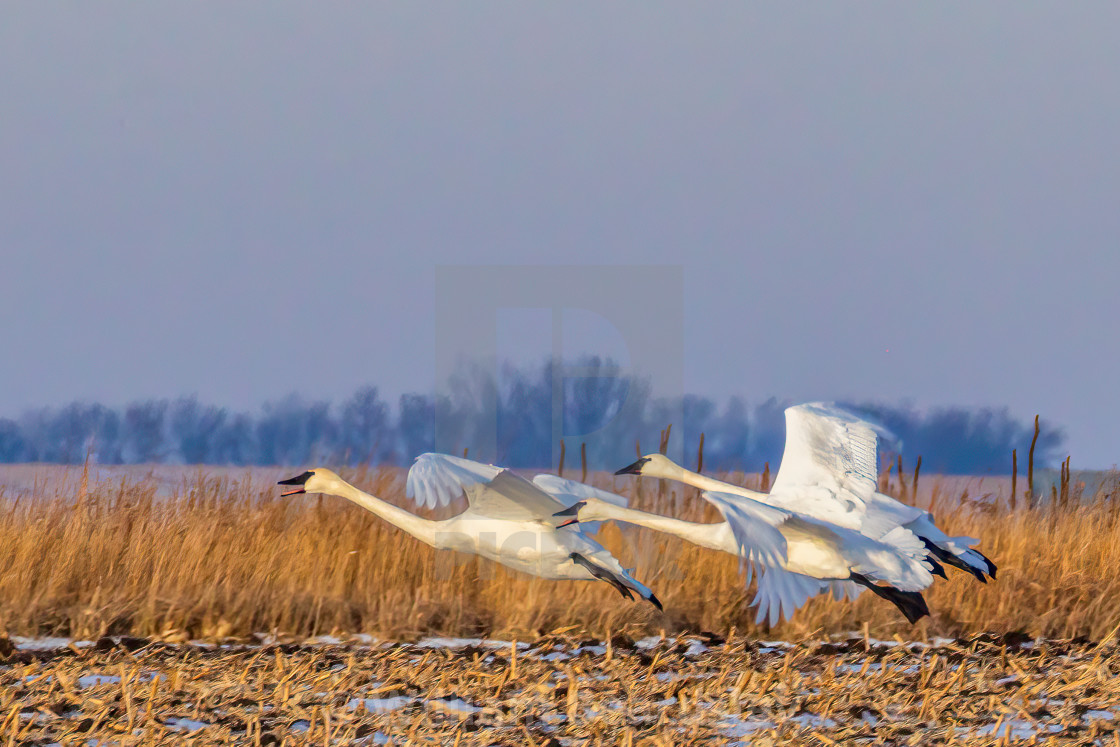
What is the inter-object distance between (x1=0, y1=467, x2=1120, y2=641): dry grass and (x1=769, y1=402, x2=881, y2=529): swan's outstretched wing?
59.5 inches

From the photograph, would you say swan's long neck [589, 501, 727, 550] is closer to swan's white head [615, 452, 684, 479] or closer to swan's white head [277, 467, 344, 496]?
swan's white head [615, 452, 684, 479]

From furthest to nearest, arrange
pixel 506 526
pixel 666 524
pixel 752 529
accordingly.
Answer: pixel 506 526 < pixel 666 524 < pixel 752 529

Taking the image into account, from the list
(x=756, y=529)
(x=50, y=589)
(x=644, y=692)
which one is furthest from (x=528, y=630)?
(x=50, y=589)

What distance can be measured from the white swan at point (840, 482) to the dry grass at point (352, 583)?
1130mm

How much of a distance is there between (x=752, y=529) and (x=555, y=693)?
1.61 m

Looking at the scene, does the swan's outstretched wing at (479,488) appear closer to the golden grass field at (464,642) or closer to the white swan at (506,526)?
the white swan at (506,526)

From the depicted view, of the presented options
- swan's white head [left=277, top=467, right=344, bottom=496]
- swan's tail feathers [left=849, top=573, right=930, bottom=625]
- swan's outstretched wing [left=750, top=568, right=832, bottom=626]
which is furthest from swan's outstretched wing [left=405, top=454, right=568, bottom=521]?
swan's tail feathers [left=849, top=573, right=930, bottom=625]

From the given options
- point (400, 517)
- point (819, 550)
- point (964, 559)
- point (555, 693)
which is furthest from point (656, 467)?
point (555, 693)

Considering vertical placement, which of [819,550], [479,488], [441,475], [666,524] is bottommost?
[819,550]

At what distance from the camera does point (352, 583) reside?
905cm

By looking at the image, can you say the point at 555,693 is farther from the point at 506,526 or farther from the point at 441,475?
the point at 441,475

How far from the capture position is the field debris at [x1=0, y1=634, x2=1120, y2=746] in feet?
19.4

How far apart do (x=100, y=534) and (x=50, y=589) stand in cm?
78

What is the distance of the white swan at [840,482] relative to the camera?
7301 millimetres
